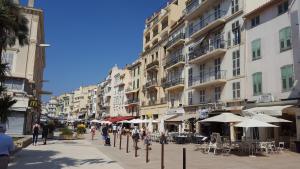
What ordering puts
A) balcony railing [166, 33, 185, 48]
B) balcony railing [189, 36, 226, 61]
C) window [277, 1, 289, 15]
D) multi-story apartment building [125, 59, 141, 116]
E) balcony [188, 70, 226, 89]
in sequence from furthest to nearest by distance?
multi-story apartment building [125, 59, 141, 116] → balcony railing [166, 33, 185, 48] → balcony railing [189, 36, 226, 61] → balcony [188, 70, 226, 89] → window [277, 1, 289, 15]

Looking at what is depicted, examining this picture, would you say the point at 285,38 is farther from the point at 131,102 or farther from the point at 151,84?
the point at 131,102

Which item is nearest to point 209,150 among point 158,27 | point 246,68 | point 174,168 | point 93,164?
point 174,168

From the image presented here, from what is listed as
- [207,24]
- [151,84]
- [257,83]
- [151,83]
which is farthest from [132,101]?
[257,83]

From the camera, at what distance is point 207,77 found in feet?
117

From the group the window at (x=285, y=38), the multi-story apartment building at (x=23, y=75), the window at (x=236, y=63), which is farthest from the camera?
the multi-story apartment building at (x=23, y=75)

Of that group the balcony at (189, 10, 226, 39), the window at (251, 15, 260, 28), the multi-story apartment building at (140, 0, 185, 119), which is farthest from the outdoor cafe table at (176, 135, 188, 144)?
the multi-story apartment building at (140, 0, 185, 119)

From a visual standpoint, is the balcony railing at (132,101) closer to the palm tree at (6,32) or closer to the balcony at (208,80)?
the balcony at (208,80)

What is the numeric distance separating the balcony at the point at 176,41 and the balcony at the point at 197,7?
2.73 meters

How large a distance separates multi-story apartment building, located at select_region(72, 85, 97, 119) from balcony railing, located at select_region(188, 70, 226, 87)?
96.0 meters

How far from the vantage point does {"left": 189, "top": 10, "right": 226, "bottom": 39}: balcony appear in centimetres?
3362

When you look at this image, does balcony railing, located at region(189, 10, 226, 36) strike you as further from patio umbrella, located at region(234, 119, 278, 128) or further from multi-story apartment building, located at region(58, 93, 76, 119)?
multi-story apartment building, located at region(58, 93, 76, 119)

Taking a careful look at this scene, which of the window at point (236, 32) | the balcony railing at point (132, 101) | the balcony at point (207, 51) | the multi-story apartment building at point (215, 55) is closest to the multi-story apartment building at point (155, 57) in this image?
the balcony railing at point (132, 101)

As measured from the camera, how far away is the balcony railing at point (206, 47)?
33.4m

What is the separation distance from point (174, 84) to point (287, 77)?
69.2ft
